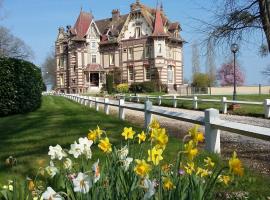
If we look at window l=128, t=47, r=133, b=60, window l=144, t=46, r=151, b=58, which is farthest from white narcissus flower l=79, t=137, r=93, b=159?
window l=128, t=47, r=133, b=60

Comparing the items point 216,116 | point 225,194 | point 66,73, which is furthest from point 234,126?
point 66,73

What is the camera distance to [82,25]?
7656cm

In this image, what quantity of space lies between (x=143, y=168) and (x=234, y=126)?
388 cm

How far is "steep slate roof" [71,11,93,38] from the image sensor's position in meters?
75.3

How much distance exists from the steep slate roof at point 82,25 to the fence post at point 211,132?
68854mm

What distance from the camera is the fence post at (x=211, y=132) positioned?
24.3 feet

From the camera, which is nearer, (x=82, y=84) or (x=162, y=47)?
(x=162, y=47)

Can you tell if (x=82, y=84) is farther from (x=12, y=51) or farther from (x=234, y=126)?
(x=234, y=126)

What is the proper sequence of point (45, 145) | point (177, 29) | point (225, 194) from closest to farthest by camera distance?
point (225, 194), point (45, 145), point (177, 29)

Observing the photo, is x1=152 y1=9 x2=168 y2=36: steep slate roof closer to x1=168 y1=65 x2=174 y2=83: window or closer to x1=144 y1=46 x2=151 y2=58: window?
x1=144 y1=46 x2=151 y2=58: window

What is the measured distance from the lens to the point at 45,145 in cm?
923

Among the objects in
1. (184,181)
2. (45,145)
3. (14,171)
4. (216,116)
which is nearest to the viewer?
(184,181)

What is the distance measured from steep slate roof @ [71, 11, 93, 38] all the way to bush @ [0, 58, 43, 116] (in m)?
53.1

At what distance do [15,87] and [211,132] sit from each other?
15832mm
